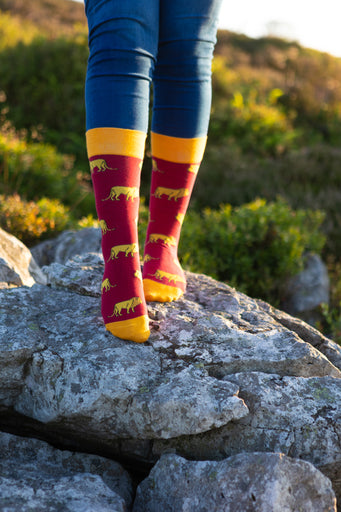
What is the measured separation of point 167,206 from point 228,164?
4.81m

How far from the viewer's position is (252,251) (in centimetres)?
355

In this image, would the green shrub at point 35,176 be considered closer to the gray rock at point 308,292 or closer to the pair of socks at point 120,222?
the gray rock at point 308,292

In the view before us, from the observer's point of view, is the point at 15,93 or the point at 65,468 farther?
the point at 15,93

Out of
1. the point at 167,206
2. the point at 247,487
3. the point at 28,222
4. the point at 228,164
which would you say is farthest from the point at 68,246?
the point at 228,164

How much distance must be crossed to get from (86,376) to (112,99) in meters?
0.86

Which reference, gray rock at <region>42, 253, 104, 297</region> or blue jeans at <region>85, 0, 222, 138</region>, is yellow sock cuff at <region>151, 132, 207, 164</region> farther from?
gray rock at <region>42, 253, 104, 297</region>

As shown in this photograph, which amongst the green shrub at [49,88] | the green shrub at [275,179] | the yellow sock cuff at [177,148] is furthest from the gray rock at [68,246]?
the green shrub at [49,88]

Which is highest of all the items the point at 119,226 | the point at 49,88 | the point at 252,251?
the point at 49,88

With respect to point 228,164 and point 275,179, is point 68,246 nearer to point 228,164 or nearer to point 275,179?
point 275,179

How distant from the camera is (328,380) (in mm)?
1454

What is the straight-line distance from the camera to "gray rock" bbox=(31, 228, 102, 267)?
9.05ft

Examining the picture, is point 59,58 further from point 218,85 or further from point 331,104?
point 331,104

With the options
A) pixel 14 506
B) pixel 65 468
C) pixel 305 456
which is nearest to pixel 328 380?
pixel 305 456

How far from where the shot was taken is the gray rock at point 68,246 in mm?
2758
